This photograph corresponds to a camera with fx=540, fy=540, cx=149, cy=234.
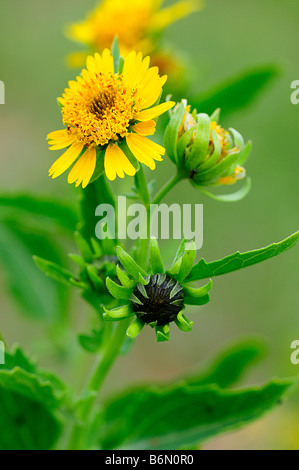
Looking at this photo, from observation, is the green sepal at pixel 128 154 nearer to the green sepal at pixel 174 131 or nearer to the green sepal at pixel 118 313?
the green sepal at pixel 174 131

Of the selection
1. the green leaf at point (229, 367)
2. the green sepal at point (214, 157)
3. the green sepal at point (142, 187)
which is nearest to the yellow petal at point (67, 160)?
the green sepal at point (142, 187)

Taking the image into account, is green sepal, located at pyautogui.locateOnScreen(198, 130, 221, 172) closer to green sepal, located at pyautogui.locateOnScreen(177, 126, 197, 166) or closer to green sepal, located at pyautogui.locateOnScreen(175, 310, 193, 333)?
green sepal, located at pyautogui.locateOnScreen(177, 126, 197, 166)

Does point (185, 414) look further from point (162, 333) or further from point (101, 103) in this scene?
point (101, 103)

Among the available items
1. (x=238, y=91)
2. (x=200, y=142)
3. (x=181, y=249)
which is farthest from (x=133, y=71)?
(x=238, y=91)

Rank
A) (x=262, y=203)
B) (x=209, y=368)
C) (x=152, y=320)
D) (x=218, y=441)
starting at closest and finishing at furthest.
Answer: (x=152, y=320) → (x=209, y=368) → (x=218, y=441) → (x=262, y=203)
